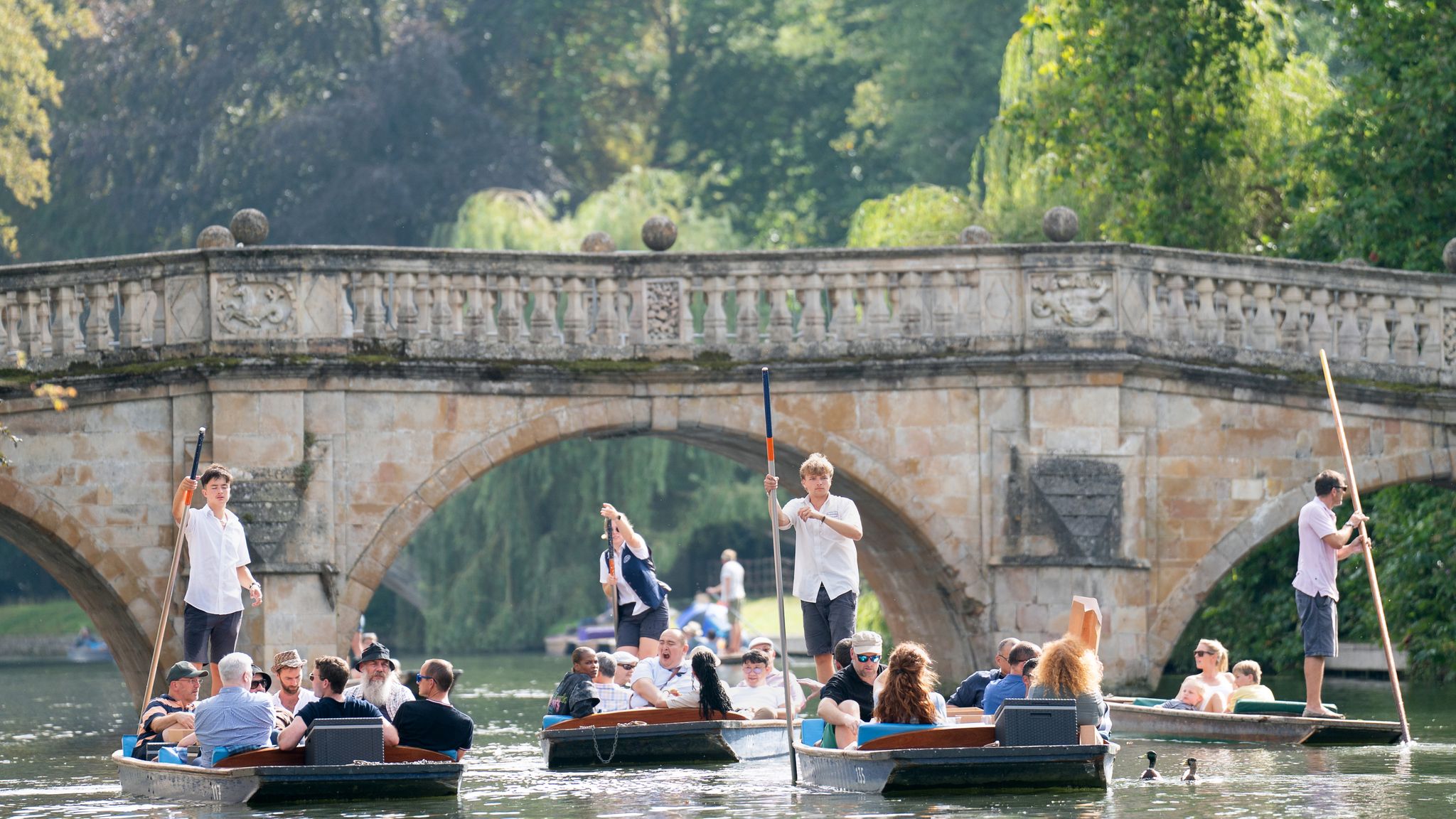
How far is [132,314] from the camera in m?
15.8

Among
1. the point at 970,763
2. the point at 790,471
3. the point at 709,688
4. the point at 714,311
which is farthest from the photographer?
the point at 790,471

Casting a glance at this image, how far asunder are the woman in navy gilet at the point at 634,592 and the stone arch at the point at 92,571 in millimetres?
3087

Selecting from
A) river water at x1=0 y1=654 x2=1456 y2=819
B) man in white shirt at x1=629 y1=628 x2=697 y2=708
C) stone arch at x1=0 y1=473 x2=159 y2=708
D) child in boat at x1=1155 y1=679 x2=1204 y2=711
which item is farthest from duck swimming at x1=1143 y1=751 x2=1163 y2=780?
stone arch at x1=0 y1=473 x2=159 y2=708

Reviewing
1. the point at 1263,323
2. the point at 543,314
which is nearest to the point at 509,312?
the point at 543,314

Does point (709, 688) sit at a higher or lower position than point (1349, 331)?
lower

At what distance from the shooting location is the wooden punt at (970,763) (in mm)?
10648

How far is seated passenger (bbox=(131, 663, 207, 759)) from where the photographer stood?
38.7ft

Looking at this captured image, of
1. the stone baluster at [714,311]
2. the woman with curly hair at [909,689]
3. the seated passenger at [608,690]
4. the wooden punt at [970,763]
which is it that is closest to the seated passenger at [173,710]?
the seated passenger at [608,690]

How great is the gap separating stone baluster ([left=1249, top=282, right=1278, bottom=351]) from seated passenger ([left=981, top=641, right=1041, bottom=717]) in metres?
5.58

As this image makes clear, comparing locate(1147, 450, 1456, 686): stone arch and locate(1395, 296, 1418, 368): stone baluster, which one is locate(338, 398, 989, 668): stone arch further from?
locate(1395, 296, 1418, 368): stone baluster

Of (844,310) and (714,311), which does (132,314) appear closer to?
(714,311)

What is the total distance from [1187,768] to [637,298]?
5.81m

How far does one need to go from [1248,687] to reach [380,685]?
215 inches

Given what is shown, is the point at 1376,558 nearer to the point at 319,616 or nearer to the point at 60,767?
the point at 319,616
